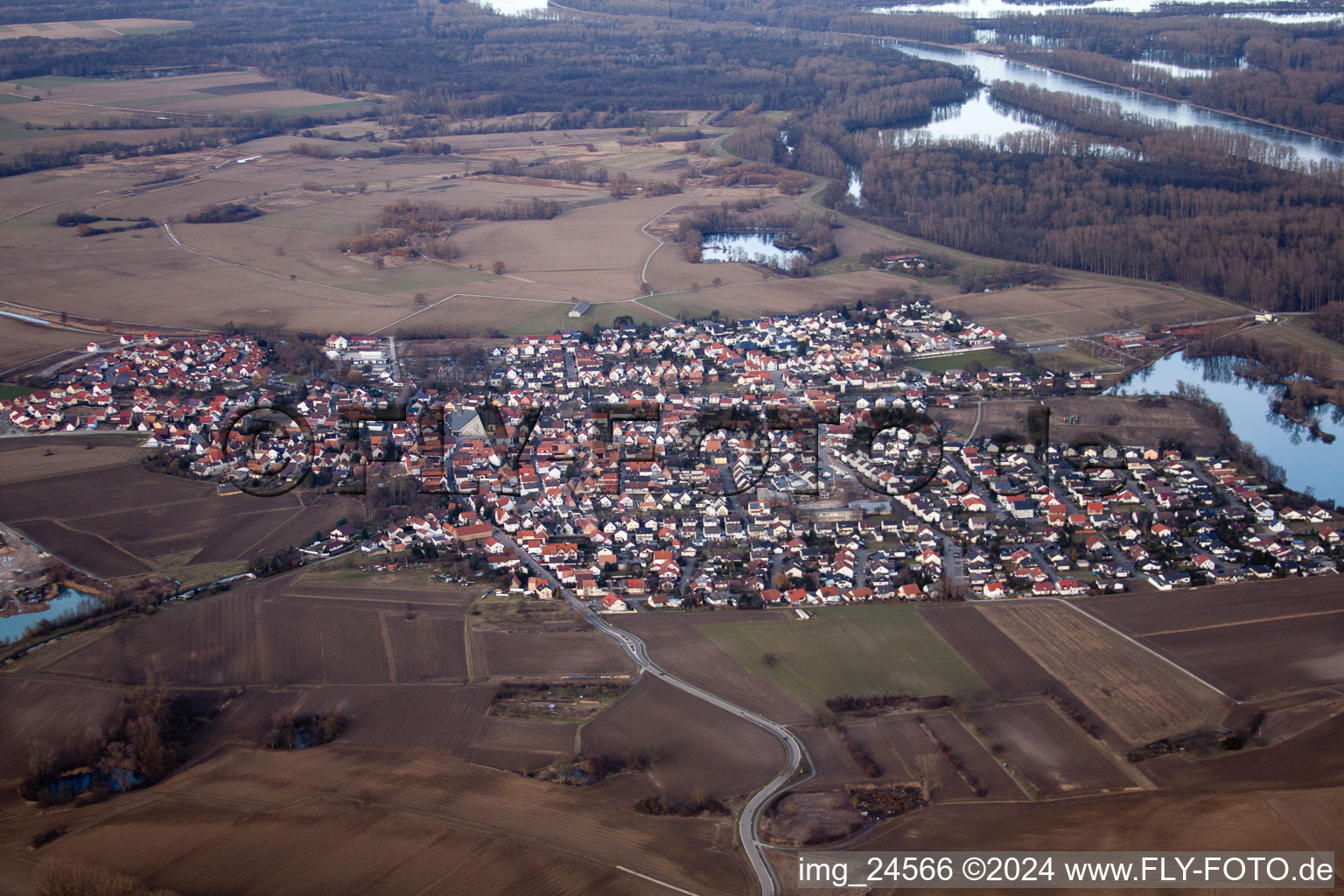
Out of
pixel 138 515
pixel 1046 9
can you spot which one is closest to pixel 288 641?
pixel 138 515

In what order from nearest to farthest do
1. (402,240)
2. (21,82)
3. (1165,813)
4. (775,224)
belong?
(1165,813), (402,240), (775,224), (21,82)

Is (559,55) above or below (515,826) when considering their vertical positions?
above

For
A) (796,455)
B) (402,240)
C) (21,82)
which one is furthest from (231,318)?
(21,82)

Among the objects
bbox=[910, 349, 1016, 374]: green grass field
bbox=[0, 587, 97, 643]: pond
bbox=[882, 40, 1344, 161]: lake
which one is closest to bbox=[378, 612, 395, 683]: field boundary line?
bbox=[0, 587, 97, 643]: pond

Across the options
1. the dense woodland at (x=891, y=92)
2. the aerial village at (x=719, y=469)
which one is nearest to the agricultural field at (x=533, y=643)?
the aerial village at (x=719, y=469)

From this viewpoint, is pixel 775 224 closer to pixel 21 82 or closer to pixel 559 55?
pixel 559 55

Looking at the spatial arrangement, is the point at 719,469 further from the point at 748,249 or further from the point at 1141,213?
the point at 1141,213
